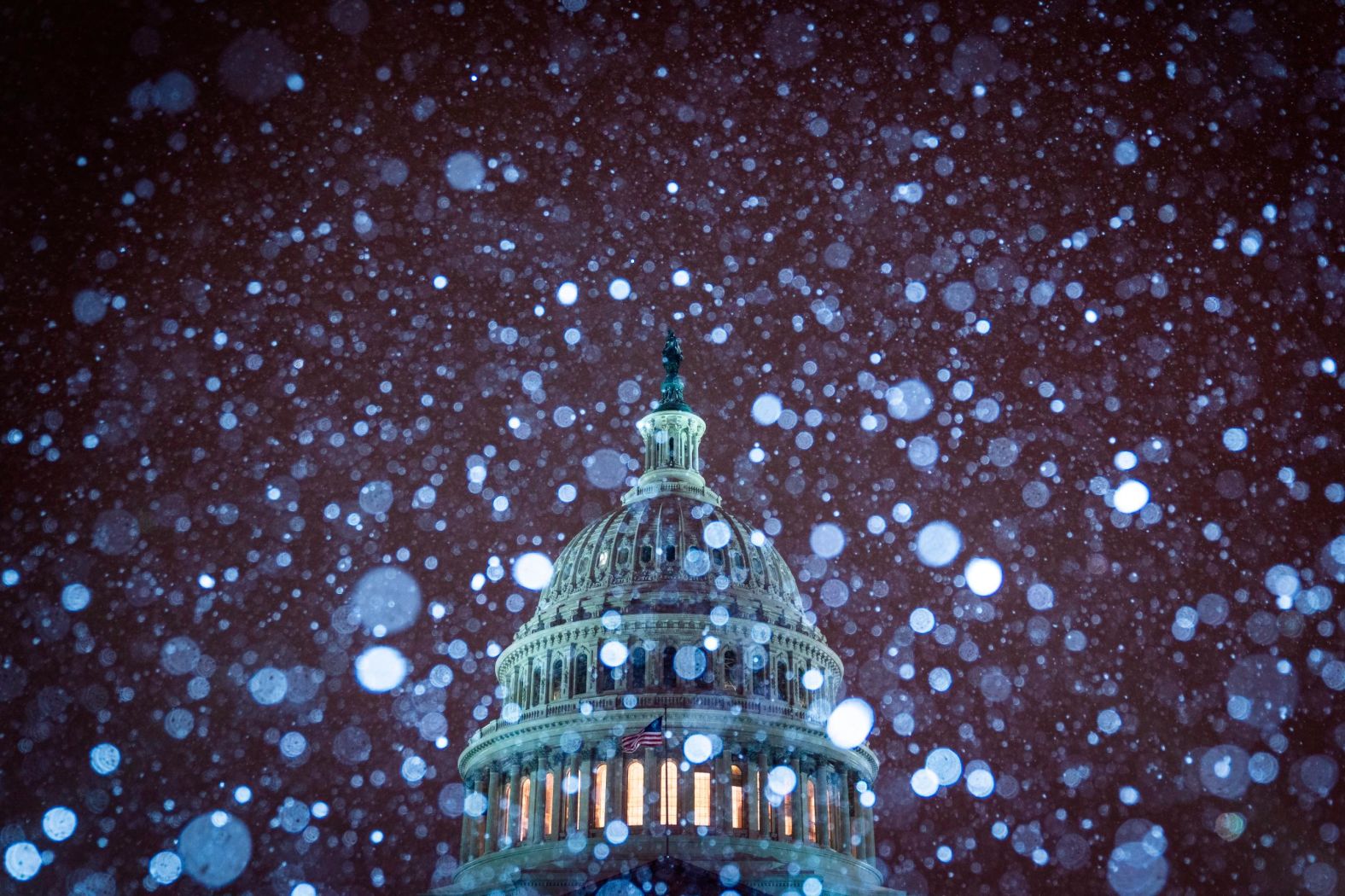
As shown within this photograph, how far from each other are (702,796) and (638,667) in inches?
339

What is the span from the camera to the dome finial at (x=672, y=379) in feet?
288

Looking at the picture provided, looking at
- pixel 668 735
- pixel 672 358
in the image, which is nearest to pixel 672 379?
pixel 672 358

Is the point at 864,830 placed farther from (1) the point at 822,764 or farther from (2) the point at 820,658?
(2) the point at 820,658

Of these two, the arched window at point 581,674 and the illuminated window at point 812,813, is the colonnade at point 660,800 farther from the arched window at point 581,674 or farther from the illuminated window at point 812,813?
the arched window at point 581,674

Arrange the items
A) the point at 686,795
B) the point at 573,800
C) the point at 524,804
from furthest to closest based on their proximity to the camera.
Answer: the point at 524,804 → the point at 573,800 → the point at 686,795

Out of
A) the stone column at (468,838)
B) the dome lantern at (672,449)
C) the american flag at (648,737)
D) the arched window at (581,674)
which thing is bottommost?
the stone column at (468,838)

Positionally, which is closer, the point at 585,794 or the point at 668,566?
the point at 585,794

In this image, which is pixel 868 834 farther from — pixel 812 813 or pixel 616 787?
pixel 616 787

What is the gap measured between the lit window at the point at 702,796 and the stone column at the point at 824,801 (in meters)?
6.07

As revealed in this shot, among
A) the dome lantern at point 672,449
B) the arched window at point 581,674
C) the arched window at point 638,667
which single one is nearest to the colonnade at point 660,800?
the arched window at point 581,674

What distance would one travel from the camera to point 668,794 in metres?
65.2

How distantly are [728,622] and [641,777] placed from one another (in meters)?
10.4

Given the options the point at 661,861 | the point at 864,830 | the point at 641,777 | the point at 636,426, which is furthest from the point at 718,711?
the point at 636,426

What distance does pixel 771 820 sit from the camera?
215ft
